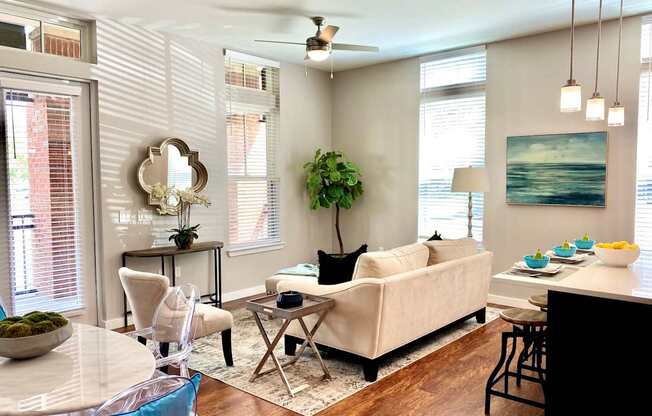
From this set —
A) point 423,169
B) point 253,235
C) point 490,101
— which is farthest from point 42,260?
point 490,101

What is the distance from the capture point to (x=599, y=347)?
233cm

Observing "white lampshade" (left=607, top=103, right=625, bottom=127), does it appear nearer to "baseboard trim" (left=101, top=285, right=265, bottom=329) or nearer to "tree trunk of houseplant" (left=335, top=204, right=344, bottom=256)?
"tree trunk of houseplant" (left=335, top=204, right=344, bottom=256)

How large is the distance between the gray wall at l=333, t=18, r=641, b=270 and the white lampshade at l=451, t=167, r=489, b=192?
54cm

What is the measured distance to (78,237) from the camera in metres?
4.53

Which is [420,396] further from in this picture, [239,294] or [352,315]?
[239,294]

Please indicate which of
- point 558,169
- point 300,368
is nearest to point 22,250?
point 300,368

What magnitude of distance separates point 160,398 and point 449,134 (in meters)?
5.32

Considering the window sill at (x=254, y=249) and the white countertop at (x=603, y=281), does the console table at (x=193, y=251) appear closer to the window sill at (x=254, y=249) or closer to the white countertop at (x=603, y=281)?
the window sill at (x=254, y=249)

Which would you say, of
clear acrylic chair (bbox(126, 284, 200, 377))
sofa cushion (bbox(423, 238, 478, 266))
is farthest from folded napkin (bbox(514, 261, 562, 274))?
clear acrylic chair (bbox(126, 284, 200, 377))

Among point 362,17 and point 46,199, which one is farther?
point 362,17

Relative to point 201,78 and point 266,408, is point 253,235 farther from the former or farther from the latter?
point 266,408

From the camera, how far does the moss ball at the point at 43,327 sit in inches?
75.4

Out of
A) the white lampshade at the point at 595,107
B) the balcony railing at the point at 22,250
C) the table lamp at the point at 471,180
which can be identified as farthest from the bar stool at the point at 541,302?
the balcony railing at the point at 22,250

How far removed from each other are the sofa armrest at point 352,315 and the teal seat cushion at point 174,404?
2081mm
